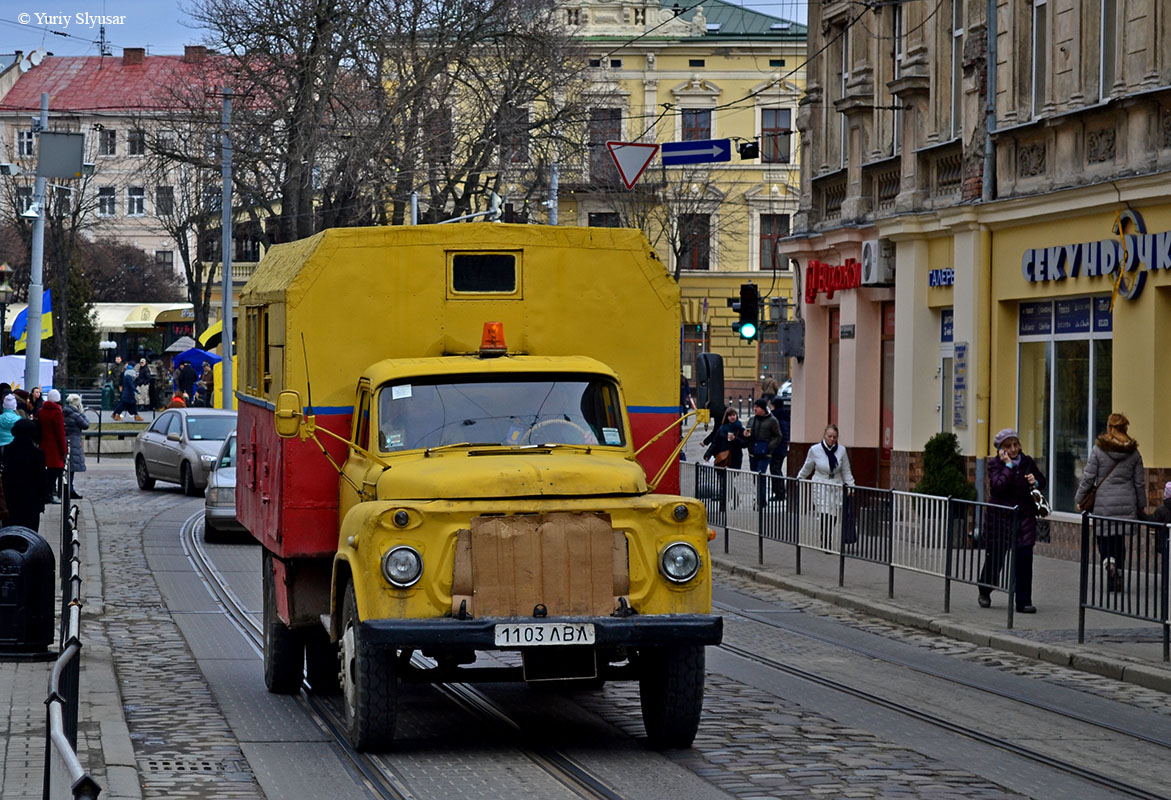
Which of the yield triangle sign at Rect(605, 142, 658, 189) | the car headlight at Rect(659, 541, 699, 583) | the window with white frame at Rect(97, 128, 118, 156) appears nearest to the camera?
the car headlight at Rect(659, 541, 699, 583)

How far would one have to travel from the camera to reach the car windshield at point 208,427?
31.3m

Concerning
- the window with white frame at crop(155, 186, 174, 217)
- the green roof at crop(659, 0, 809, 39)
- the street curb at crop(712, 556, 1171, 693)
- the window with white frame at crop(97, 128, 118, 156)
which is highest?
the green roof at crop(659, 0, 809, 39)

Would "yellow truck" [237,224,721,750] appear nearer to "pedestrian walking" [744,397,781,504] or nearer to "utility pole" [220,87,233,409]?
"pedestrian walking" [744,397,781,504]

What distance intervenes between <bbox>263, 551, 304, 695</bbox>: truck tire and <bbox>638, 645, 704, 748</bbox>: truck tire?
293 cm

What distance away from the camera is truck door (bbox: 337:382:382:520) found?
988 cm

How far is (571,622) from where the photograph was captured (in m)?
9.01

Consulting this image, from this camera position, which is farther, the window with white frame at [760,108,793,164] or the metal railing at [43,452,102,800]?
the window with white frame at [760,108,793,164]

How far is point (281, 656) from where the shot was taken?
11.7 metres

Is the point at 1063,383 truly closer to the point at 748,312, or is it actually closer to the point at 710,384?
the point at 748,312

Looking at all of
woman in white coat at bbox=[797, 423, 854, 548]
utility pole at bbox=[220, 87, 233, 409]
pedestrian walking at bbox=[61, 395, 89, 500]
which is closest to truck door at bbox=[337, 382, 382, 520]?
woman in white coat at bbox=[797, 423, 854, 548]

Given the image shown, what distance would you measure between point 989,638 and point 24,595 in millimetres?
7632

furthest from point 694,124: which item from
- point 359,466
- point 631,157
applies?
point 359,466

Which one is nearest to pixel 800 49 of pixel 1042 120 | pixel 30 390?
pixel 30 390

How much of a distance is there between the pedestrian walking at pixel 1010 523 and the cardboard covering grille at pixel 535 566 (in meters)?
7.22
